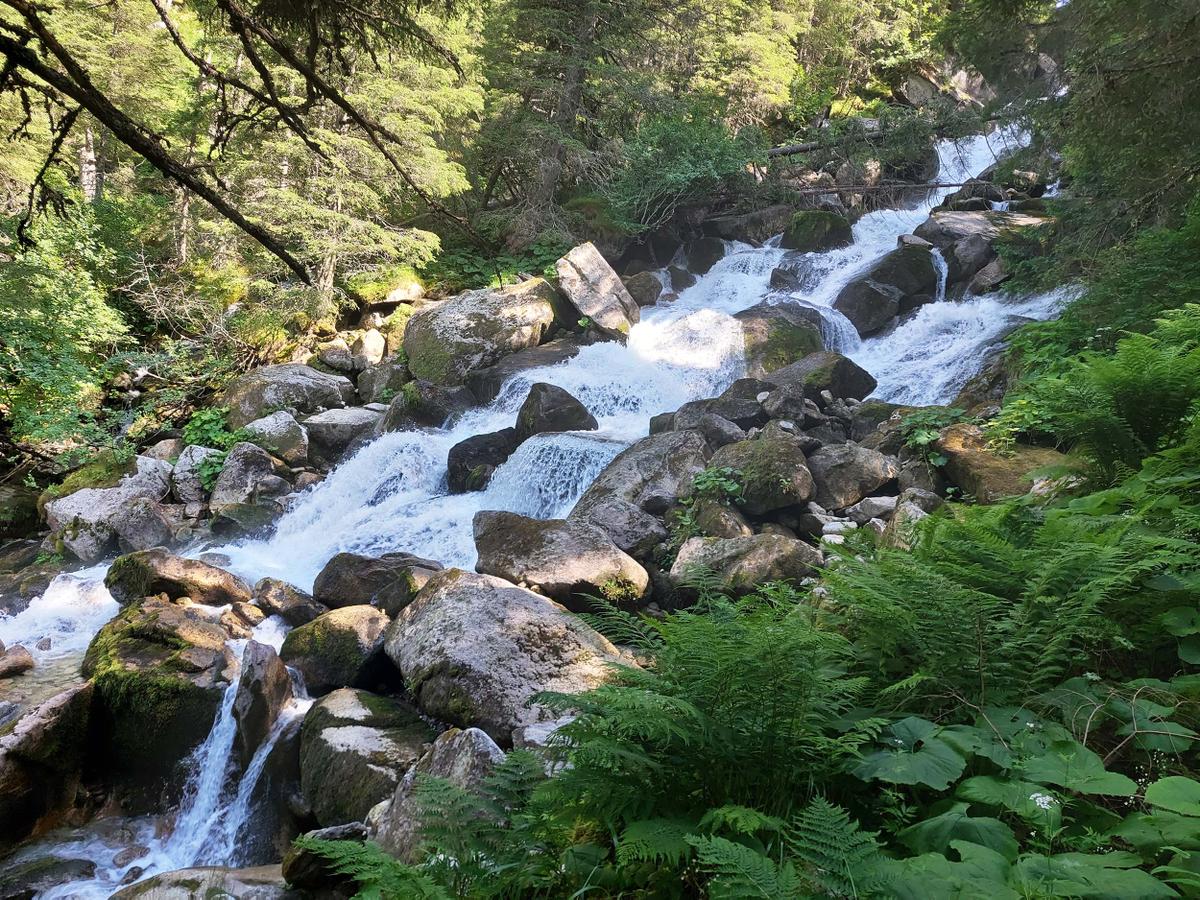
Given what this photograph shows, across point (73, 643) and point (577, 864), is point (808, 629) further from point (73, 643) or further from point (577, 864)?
point (73, 643)

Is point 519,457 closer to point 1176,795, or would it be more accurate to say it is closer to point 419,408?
point 419,408

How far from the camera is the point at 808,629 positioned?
6.41 ft

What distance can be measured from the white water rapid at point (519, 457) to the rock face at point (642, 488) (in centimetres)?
94

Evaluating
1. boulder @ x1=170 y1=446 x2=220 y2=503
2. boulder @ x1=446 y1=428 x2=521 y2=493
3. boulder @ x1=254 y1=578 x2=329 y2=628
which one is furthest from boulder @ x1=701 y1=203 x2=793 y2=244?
boulder @ x1=254 y1=578 x2=329 y2=628

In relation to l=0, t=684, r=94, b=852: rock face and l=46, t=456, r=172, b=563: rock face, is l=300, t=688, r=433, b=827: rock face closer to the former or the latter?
l=0, t=684, r=94, b=852: rock face

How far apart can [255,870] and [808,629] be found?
4.26 m

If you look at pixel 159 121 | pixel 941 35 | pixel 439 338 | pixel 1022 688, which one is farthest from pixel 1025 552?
pixel 159 121

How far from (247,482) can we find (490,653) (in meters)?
8.23

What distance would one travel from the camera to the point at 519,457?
11.0 metres

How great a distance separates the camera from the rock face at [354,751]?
484 cm

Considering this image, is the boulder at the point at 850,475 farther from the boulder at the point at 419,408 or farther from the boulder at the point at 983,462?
the boulder at the point at 419,408

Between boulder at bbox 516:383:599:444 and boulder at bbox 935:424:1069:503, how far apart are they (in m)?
5.73

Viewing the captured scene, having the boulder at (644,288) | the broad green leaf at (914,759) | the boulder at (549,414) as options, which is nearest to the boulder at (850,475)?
the boulder at (549,414)

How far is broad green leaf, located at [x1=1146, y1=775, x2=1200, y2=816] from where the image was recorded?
1.26 m
